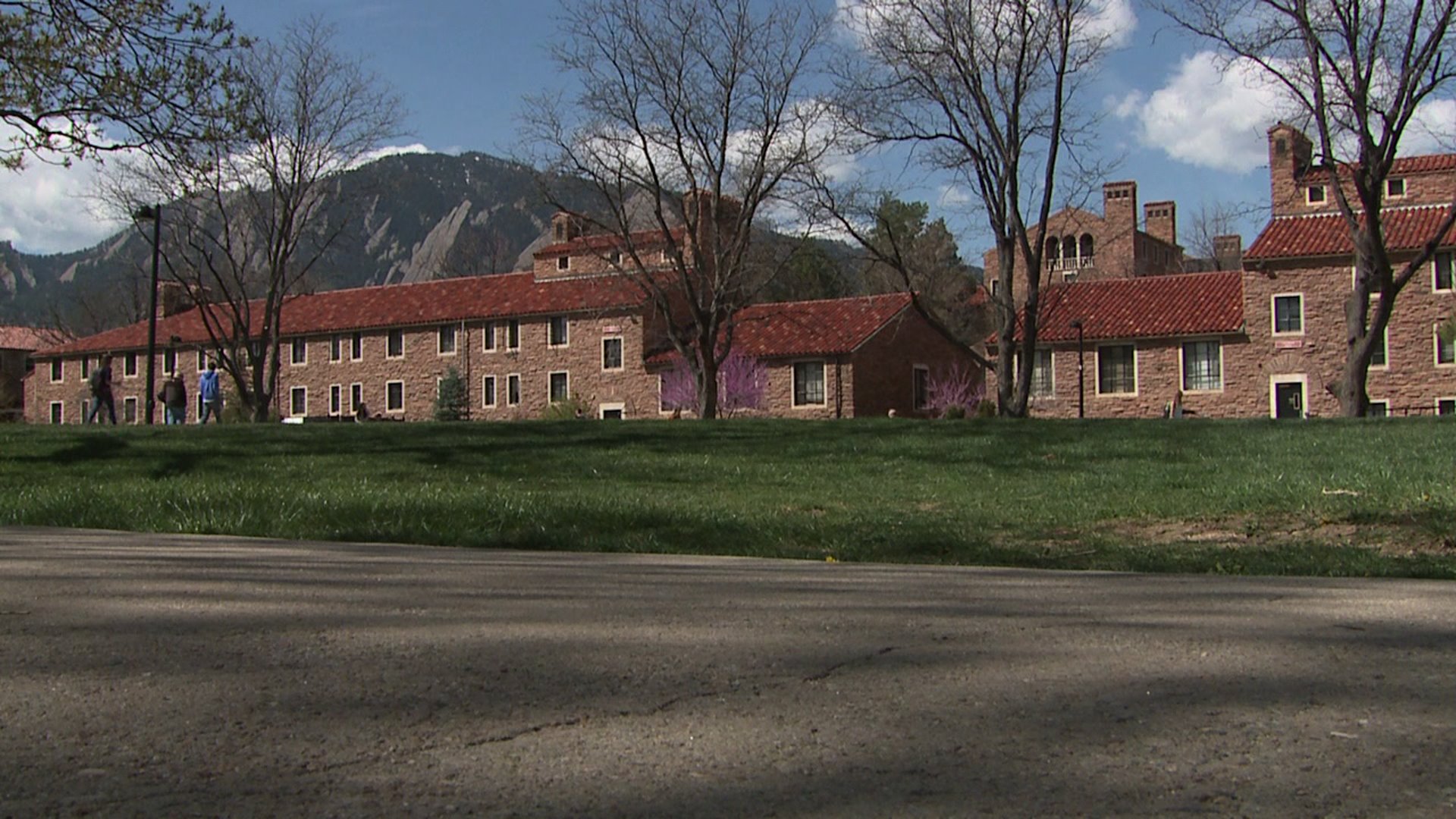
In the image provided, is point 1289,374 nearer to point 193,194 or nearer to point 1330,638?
point 193,194

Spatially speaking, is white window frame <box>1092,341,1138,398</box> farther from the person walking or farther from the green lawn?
the person walking

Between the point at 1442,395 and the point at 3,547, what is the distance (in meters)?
47.4

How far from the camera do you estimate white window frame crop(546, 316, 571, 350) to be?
64.8m

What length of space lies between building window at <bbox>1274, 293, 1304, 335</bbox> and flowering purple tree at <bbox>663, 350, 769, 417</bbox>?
21097 mm

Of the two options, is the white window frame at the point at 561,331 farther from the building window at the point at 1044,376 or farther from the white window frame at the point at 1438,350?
the white window frame at the point at 1438,350

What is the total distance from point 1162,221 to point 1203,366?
176 ft

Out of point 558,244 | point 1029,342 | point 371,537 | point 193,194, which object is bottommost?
point 371,537

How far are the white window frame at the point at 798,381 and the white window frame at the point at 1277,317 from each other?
702 inches

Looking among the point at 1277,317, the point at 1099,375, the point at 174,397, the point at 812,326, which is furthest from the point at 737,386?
the point at 174,397

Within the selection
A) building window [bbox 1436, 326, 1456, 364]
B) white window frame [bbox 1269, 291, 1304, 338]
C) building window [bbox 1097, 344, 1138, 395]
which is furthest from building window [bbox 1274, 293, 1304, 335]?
building window [bbox 1097, 344, 1138, 395]

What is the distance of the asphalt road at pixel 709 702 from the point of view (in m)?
3.36

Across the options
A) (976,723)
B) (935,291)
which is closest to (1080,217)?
(935,291)

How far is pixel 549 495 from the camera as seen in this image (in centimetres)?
1447

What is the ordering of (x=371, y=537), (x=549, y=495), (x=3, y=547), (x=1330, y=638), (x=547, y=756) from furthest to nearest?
(x=549, y=495) < (x=371, y=537) < (x=3, y=547) < (x=1330, y=638) < (x=547, y=756)
